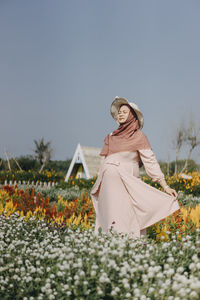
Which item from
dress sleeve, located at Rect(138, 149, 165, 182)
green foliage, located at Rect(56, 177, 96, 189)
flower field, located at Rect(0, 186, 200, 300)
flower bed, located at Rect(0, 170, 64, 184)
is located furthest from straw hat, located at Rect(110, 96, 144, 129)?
flower bed, located at Rect(0, 170, 64, 184)

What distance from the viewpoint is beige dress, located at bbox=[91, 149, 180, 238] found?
151 inches

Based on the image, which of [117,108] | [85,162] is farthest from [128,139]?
[85,162]

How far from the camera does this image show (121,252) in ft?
8.68

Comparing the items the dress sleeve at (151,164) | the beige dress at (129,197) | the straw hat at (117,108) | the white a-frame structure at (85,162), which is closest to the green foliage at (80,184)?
the white a-frame structure at (85,162)

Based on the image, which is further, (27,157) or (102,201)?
(27,157)

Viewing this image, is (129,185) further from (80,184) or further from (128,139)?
(80,184)

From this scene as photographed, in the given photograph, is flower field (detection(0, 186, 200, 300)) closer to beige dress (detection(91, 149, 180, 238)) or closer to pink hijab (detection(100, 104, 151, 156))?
beige dress (detection(91, 149, 180, 238))

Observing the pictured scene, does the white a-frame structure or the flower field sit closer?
the flower field

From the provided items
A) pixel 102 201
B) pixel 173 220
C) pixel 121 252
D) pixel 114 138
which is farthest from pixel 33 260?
pixel 173 220

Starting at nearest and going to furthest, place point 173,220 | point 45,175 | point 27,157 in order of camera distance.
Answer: point 173,220 → point 45,175 → point 27,157

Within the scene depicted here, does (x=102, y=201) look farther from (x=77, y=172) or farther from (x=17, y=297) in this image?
(x=77, y=172)

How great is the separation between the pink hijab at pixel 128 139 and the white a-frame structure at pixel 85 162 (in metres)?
11.3

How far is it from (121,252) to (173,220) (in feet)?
7.41

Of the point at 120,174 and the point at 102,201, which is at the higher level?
the point at 120,174
